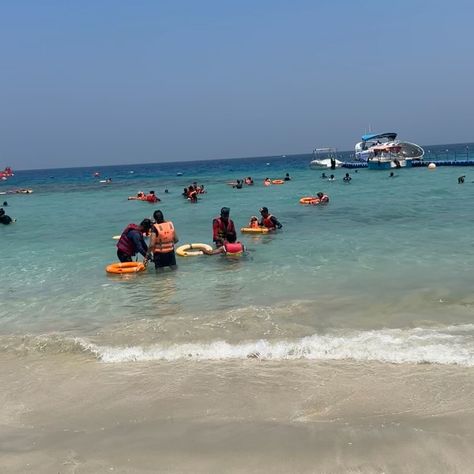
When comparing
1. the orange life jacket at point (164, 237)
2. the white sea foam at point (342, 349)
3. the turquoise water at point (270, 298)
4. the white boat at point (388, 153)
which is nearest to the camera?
the white sea foam at point (342, 349)

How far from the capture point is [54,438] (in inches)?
153

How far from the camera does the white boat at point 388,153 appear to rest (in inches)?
2092

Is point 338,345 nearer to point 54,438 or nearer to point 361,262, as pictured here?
point 54,438

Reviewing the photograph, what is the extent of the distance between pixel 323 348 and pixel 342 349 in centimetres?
20

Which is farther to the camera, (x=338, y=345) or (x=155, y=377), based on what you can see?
(x=338, y=345)

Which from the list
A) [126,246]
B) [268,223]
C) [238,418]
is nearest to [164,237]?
[126,246]

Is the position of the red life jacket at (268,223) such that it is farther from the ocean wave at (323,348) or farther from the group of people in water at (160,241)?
the ocean wave at (323,348)

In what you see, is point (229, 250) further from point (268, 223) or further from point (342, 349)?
point (342, 349)

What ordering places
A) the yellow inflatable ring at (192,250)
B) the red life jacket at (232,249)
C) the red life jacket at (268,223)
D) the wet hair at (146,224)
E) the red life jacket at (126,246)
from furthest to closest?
the red life jacket at (268,223) < the yellow inflatable ring at (192,250) < the red life jacket at (232,249) < the red life jacket at (126,246) < the wet hair at (146,224)

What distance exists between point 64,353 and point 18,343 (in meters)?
0.85

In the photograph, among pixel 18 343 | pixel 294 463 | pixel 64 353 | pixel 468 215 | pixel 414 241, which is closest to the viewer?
pixel 294 463

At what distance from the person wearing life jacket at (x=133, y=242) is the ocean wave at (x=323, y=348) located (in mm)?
4362

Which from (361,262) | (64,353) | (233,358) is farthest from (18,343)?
(361,262)

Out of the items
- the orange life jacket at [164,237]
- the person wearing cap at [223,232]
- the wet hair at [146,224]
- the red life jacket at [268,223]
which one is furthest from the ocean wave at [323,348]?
the red life jacket at [268,223]
